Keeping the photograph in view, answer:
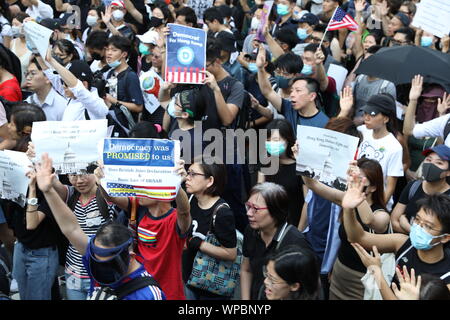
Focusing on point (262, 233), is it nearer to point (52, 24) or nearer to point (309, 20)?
point (309, 20)

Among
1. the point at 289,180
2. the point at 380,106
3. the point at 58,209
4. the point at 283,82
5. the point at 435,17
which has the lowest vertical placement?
the point at 289,180

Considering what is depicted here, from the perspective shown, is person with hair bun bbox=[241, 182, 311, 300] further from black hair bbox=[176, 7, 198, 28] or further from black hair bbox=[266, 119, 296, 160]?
black hair bbox=[176, 7, 198, 28]

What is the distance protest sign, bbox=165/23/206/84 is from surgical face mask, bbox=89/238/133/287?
3231 millimetres

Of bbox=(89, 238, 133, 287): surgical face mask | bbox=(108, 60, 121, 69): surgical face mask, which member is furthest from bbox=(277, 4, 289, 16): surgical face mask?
bbox=(89, 238, 133, 287): surgical face mask

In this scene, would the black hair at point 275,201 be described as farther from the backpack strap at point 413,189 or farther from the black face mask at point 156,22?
the black face mask at point 156,22

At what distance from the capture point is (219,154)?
22.7 feet

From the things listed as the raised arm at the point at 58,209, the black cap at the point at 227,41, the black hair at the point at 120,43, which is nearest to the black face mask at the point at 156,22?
the black cap at the point at 227,41

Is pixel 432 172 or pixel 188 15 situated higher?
pixel 188 15

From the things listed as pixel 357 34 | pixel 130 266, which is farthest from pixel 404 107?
pixel 130 266

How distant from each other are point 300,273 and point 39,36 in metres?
4.09

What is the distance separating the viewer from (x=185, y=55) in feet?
22.8

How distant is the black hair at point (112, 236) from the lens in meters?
3.96

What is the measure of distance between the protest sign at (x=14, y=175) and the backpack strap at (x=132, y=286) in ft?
5.45

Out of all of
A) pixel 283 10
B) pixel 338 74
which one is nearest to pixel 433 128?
pixel 338 74
